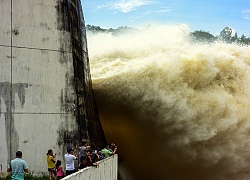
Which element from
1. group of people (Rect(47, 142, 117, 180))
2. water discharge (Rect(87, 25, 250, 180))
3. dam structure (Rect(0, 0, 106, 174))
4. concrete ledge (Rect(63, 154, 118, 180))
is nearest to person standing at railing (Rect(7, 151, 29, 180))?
concrete ledge (Rect(63, 154, 118, 180))

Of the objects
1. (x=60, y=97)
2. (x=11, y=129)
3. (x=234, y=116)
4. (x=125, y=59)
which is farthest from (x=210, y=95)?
(x=11, y=129)

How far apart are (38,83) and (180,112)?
8.92 m

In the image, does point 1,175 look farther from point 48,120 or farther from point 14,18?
point 14,18

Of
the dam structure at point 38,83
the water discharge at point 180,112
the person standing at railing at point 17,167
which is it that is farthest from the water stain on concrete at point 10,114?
the water discharge at point 180,112

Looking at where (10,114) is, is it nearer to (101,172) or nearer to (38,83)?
(38,83)

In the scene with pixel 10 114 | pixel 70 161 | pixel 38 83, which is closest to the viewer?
pixel 70 161

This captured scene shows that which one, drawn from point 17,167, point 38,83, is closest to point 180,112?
point 38,83

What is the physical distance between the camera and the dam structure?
17031 millimetres

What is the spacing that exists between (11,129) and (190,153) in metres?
11.0

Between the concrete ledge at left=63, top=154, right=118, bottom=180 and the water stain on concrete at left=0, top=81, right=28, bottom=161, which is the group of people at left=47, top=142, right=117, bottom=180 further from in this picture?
the water stain on concrete at left=0, top=81, right=28, bottom=161

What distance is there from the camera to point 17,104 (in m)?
17.1

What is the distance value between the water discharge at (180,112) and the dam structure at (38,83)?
21.6ft

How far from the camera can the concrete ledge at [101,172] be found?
11.6 metres

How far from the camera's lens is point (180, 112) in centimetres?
2448
